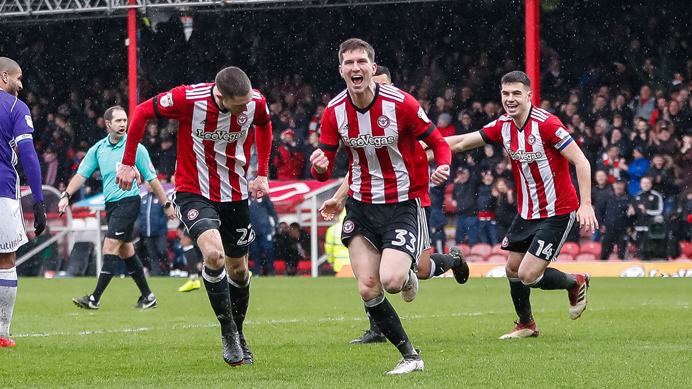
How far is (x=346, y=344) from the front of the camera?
25.1ft

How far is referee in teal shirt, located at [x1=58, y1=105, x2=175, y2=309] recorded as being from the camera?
1109 centimetres

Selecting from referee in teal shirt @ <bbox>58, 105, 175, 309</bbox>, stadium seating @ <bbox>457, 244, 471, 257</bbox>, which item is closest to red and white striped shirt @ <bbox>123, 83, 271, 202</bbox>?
referee in teal shirt @ <bbox>58, 105, 175, 309</bbox>

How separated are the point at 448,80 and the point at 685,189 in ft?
20.9

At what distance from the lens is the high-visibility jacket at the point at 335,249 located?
57.3 feet

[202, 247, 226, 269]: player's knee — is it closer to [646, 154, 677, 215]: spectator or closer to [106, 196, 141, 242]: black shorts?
[106, 196, 141, 242]: black shorts

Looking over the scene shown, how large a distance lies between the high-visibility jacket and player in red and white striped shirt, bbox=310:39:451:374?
1096cm

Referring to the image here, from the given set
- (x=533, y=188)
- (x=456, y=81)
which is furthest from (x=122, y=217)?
(x=456, y=81)

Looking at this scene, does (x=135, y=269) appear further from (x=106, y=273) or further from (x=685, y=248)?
(x=685, y=248)

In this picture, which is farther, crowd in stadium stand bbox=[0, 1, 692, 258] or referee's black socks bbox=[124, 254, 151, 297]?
crowd in stadium stand bbox=[0, 1, 692, 258]

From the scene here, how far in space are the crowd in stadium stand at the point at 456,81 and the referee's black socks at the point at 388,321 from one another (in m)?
11.8

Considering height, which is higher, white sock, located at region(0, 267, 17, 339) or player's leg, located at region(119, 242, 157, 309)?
white sock, located at region(0, 267, 17, 339)

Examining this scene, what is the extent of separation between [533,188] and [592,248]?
9.79 meters

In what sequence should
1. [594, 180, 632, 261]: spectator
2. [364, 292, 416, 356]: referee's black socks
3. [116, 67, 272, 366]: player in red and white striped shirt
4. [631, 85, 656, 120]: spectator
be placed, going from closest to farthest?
[364, 292, 416, 356]: referee's black socks → [116, 67, 272, 366]: player in red and white striped shirt → [594, 180, 632, 261]: spectator → [631, 85, 656, 120]: spectator

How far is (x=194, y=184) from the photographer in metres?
6.76
